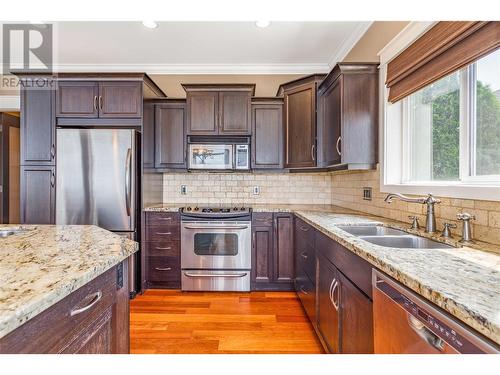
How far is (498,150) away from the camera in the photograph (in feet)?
4.41

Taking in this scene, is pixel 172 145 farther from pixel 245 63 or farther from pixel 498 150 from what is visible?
pixel 498 150

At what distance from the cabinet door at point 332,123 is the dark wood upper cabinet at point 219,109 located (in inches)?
36.3

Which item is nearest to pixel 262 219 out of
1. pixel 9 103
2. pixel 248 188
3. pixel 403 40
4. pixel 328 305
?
pixel 248 188

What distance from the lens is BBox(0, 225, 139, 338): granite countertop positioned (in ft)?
2.01

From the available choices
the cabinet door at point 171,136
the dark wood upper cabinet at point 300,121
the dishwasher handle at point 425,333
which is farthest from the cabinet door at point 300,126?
the dishwasher handle at point 425,333

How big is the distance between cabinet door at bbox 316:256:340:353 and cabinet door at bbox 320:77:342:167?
1.00 metres

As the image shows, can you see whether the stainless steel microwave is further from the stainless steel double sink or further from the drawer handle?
the drawer handle

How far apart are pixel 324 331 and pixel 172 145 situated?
2.51m

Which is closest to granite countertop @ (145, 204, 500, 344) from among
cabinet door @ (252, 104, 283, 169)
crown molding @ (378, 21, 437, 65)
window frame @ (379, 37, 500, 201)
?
window frame @ (379, 37, 500, 201)

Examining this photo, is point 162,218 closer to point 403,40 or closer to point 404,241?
point 404,241

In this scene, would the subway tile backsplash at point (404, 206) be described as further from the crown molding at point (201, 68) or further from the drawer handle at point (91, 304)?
the drawer handle at point (91, 304)
